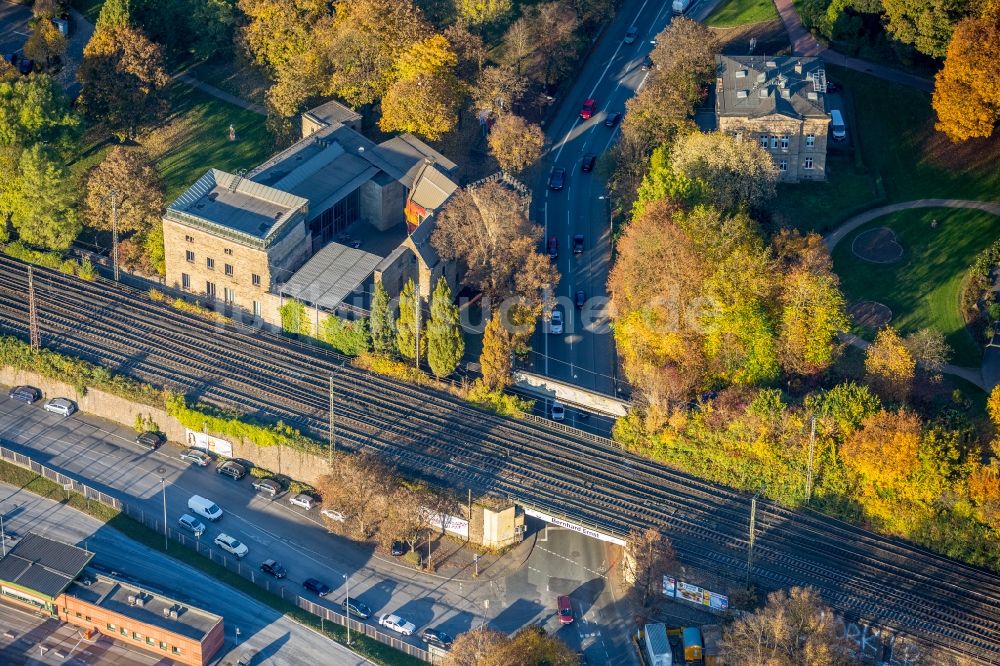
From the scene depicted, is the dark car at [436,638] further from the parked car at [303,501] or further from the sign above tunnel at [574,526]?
the parked car at [303,501]

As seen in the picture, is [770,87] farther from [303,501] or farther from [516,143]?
[303,501]

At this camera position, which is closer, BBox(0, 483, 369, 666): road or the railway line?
BBox(0, 483, 369, 666): road

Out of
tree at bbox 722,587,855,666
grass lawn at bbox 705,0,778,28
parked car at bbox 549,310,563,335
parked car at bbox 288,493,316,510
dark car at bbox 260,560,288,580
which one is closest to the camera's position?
tree at bbox 722,587,855,666

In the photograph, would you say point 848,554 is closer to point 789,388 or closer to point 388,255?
point 789,388

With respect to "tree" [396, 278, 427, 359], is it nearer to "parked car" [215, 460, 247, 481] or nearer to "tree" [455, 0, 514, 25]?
"parked car" [215, 460, 247, 481]


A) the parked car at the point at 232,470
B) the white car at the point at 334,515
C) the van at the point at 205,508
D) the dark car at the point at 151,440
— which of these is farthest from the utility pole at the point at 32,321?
the white car at the point at 334,515


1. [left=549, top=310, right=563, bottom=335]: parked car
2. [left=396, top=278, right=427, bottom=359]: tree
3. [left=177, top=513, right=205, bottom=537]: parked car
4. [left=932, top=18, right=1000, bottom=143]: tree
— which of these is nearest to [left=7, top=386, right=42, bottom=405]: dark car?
[left=177, top=513, right=205, bottom=537]: parked car

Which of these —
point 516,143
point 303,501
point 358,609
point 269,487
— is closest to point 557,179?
point 516,143
